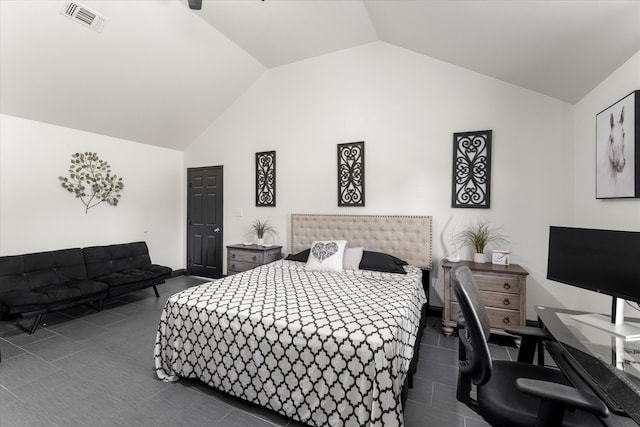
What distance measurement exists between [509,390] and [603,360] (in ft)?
1.35

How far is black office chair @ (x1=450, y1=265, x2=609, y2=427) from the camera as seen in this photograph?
3.37ft

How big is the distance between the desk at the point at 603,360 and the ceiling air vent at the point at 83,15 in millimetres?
4585

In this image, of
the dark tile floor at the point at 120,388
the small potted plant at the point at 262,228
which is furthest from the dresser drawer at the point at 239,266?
the dark tile floor at the point at 120,388

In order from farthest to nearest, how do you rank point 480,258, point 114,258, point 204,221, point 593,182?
1. point 204,221
2. point 114,258
3. point 480,258
4. point 593,182

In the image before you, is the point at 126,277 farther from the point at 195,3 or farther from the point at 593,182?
the point at 593,182

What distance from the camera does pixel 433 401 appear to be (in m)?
2.05

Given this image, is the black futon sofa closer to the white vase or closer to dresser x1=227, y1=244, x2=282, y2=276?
dresser x1=227, y1=244, x2=282, y2=276

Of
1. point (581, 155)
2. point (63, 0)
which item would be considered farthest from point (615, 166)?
point (63, 0)

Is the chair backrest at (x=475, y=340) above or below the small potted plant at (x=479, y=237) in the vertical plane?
below

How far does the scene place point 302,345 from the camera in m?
1.76

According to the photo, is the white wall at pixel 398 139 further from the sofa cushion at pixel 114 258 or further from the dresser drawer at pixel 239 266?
the sofa cushion at pixel 114 258

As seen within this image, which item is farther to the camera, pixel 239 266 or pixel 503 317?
pixel 239 266

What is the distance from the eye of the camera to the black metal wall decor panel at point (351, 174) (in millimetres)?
4008

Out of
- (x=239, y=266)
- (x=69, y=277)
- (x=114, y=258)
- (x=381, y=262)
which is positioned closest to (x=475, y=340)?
(x=381, y=262)
